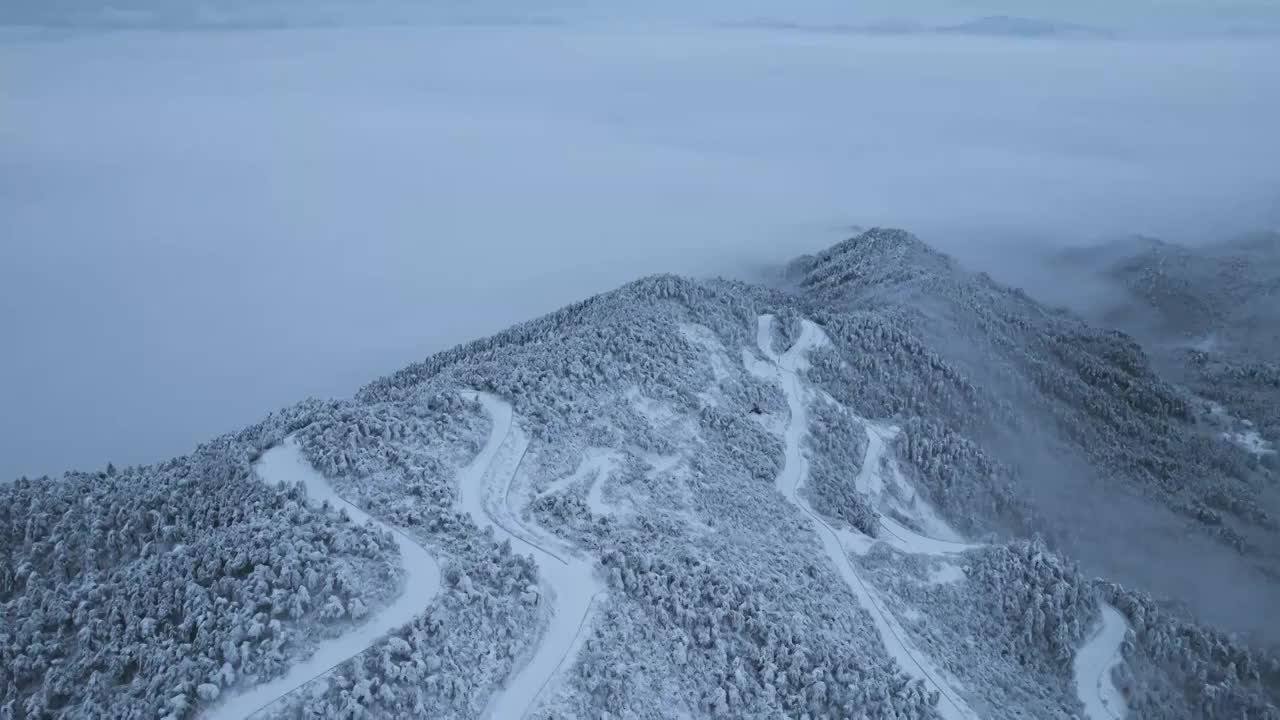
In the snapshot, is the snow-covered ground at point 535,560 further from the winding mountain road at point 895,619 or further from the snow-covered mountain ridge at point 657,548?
the winding mountain road at point 895,619

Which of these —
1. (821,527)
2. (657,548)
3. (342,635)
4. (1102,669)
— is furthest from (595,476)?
(1102,669)

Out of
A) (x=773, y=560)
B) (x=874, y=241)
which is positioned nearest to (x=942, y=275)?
(x=874, y=241)

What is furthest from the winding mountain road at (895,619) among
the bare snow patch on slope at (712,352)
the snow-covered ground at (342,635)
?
the snow-covered ground at (342,635)

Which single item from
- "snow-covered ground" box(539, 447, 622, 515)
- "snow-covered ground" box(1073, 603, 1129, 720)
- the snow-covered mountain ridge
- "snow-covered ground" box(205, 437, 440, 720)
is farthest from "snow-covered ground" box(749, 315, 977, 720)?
"snow-covered ground" box(205, 437, 440, 720)

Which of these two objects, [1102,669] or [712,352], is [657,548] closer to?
[1102,669]

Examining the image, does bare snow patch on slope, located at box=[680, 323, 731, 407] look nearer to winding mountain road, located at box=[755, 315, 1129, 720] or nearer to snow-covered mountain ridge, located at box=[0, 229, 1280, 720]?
snow-covered mountain ridge, located at box=[0, 229, 1280, 720]

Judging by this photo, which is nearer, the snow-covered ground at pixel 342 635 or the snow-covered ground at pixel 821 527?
the snow-covered ground at pixel 342 635

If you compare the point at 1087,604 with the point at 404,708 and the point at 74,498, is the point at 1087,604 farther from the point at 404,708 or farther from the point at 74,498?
the point at 74,498
